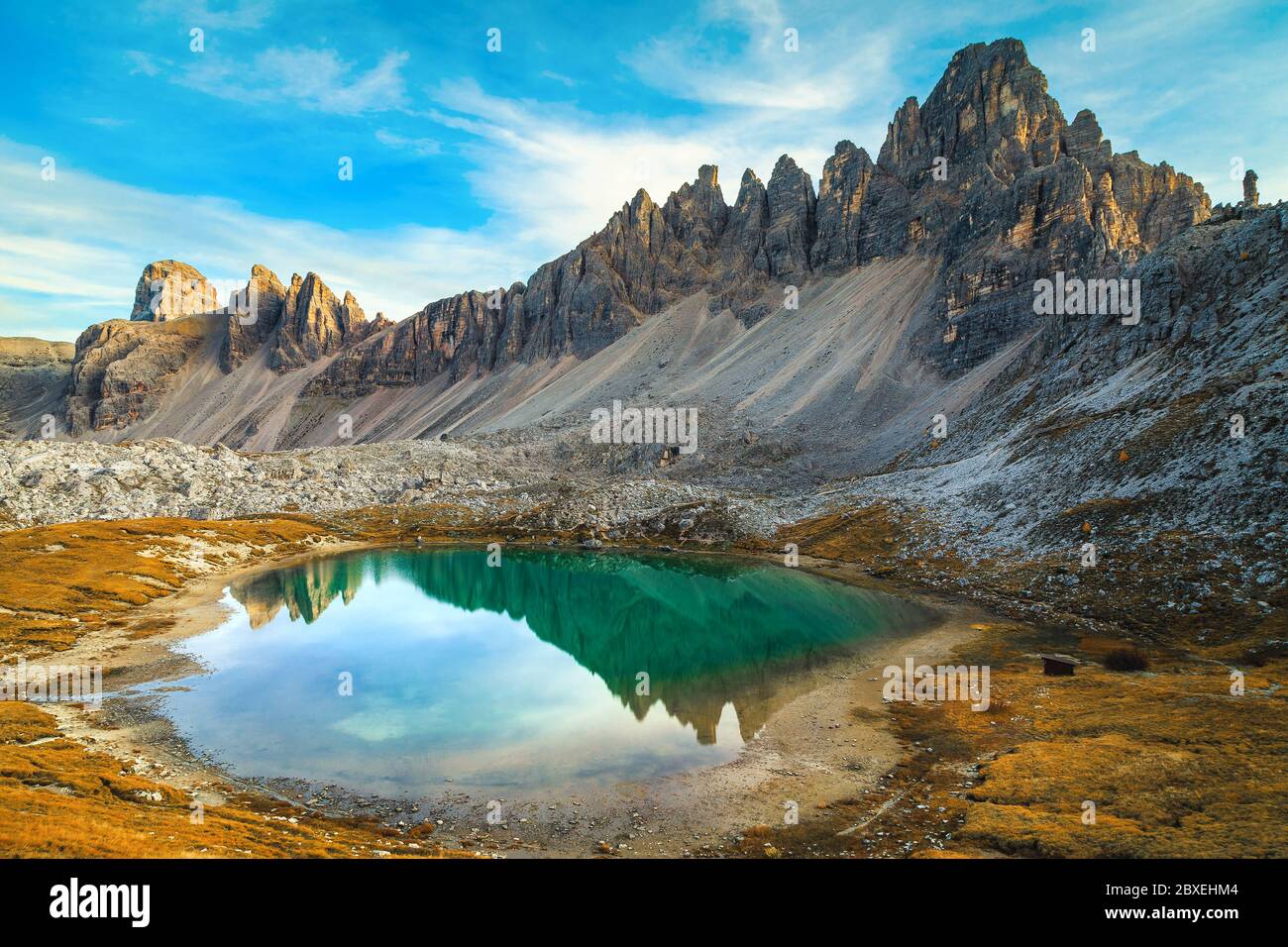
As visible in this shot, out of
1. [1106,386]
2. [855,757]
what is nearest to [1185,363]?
[1106,386]

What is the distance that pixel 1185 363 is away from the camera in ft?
201

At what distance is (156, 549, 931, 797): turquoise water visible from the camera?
28938 millimetres

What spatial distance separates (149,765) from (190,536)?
6084 centimetres

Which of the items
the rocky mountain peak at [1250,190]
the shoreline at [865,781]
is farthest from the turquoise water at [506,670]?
the rocky mountain peak at [1250,190]

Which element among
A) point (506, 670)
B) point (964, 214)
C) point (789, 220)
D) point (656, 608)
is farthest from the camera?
point (789, 220)

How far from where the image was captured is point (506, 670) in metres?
43.8

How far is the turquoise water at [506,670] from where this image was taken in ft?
94.9

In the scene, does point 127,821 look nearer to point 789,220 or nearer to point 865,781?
point 865,781

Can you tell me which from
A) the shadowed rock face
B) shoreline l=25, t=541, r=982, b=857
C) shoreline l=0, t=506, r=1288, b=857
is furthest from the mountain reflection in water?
the shadowed rock face

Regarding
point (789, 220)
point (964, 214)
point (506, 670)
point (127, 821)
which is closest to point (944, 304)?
point (964, 214)

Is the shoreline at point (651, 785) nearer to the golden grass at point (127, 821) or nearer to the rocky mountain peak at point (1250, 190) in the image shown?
the golden grass at point (127, 821)

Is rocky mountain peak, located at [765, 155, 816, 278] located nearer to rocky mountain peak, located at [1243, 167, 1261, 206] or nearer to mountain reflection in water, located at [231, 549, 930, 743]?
rocky mountain peak, located at [1243, 167, 1261, 206]

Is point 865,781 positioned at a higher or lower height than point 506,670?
higher
